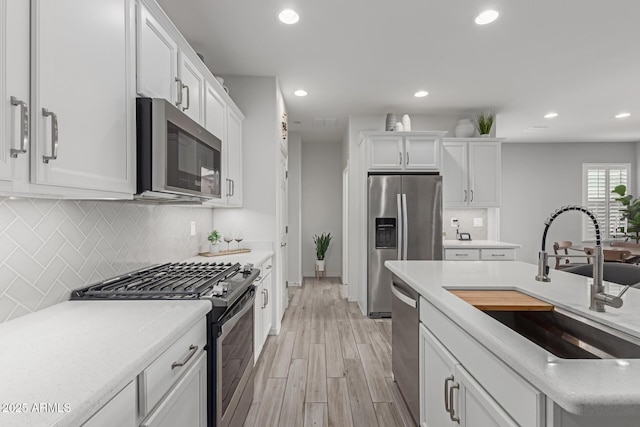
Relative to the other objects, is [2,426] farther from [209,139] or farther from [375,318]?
[375,318]

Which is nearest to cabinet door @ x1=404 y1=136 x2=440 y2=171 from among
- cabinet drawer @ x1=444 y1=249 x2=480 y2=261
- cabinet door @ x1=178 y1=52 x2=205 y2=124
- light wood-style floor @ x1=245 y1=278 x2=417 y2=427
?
cabinet drawer @ x1=444 y1=249 x2=480 y2=261

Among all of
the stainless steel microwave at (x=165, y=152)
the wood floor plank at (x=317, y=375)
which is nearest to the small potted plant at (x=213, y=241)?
the stainless steel microwave at (x=165, y=152)

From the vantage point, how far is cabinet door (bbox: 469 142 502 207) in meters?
4.59

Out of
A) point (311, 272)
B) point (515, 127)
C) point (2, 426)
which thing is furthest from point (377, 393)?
point (515, 127)

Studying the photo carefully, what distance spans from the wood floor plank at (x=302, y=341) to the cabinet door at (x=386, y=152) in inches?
80.5

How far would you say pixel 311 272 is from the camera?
264 inches

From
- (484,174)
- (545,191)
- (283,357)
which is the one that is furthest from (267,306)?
(545,191)

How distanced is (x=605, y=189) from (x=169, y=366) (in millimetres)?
8458

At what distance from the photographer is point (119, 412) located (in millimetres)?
837

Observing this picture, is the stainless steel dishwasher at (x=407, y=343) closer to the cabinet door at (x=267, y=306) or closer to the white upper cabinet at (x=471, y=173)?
the cabinet door at (x=267, y=306)

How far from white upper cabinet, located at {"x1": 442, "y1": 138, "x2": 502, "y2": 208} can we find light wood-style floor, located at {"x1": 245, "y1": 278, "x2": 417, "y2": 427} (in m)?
1.95

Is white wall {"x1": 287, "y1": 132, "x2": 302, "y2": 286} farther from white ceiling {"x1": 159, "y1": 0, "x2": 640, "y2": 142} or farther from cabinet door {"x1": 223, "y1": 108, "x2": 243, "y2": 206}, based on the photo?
cabinet door {"x1": 223, "y1": 108, "x2": 243, "y2": 206}

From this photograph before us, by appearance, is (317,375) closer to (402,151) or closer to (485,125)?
Result: (402,151)

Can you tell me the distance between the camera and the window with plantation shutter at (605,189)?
6781 mm
